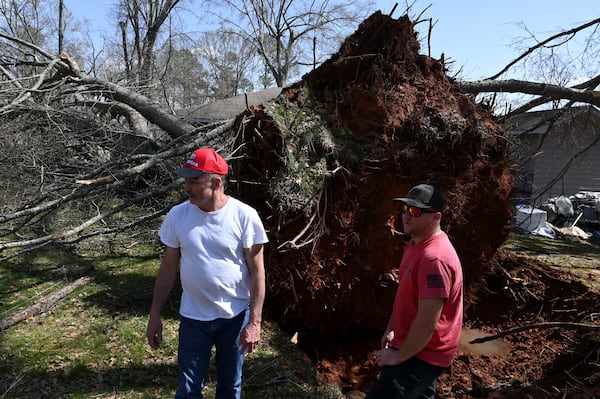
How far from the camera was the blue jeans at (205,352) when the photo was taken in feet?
8.58

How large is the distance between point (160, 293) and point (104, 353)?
1.68 meters

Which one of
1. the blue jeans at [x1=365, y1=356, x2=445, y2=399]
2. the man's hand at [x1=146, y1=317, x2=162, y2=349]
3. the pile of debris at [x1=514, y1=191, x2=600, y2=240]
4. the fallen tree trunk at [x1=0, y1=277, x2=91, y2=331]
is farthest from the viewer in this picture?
the pile of debris at [x1=514, y1=191, x2=600, y2=240]

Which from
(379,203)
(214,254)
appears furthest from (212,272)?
(379,203)

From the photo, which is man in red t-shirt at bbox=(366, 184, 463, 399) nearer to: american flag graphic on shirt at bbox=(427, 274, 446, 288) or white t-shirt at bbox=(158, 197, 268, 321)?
american flag graphic on shirt at bbox=(427, 274, 446, 288)

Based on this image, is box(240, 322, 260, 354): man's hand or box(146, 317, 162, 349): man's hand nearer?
box(240, 322, 260, 354): man's hand

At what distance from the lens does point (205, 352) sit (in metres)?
2.65

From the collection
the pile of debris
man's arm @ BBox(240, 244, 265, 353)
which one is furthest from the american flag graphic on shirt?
the pile of debris

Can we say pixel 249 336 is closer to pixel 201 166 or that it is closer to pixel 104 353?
pixel 201 166

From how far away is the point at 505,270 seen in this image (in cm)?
641

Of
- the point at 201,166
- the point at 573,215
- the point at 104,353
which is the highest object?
the point at 201,166

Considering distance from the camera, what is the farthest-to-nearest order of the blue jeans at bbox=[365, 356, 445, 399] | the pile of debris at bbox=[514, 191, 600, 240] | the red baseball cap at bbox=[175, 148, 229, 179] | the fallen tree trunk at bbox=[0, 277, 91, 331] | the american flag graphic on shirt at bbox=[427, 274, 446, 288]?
the pile of debris at bbox=[514, 191, 600, 240] → the fallen tree trunk at bbox=[0, 277, 91, 331] → the red baseball cap at bbox=[175, 148, 229, 179] → the blue jeans at bbox=[365, 356, 445, 399] → the american flag graphic on shirt at bbox=[427, 274, 446, 288]

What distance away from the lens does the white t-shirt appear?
258 cm

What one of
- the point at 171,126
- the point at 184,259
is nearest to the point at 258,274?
the point at 184,259

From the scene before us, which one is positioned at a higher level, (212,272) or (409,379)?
(212,272)
